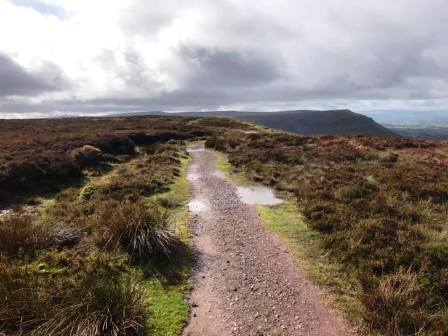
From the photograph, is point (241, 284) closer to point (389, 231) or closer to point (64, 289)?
point (64, 289)

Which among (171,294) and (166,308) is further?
(171,294)

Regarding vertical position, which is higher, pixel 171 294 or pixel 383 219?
pixel 383 219

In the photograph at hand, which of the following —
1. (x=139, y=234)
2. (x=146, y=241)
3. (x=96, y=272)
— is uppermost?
(x=139, y=234)

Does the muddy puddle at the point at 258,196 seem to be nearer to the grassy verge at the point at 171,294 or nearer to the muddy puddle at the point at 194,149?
the grassy verge at the point at 171,294

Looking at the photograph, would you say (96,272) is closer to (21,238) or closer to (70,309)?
(70,309)

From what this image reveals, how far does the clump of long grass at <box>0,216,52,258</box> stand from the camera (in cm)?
888

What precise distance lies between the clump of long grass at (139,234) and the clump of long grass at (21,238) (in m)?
1.57

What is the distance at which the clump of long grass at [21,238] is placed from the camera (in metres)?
8.88

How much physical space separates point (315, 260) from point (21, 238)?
8.00m

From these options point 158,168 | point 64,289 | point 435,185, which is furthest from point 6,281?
point 435,185

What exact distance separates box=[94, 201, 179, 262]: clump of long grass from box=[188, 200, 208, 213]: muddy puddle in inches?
143

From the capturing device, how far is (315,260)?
9625 millimetres

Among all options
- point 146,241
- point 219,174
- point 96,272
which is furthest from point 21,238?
point 219,174

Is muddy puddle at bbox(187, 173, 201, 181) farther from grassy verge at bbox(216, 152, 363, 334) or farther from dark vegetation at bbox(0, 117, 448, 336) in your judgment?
grassy verge at bbox(216, 152, 363, 334)
